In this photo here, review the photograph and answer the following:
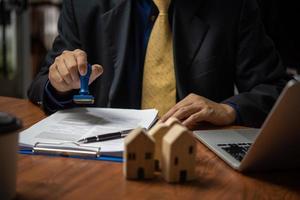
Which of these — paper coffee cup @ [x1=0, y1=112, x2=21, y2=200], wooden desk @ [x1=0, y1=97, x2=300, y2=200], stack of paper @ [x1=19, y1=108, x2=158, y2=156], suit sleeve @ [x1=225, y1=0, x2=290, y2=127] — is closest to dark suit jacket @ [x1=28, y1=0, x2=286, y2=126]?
suit sleeve @ [x1=225, y1=0, x2=290, y2=127]

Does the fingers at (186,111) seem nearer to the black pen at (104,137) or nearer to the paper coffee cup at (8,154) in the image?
the black pen at (104,137)

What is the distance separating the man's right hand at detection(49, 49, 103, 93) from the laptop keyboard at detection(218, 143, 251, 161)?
36 cm

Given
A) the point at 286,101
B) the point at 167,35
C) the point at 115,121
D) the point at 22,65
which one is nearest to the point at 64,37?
the point at 167,35

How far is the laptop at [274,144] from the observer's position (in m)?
0.64

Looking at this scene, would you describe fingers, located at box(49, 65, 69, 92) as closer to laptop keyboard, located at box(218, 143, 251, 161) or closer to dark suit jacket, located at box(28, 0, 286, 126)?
dark suit jacket, located at box(28, 0, 286, 126)

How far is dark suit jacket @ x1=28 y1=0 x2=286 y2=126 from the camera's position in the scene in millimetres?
1353

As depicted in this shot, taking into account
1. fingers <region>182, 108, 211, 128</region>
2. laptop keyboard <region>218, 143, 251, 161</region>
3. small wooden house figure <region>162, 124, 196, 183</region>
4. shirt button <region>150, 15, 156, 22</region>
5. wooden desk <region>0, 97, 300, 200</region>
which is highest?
shirt button <region>150, 15, 156, 22</region>

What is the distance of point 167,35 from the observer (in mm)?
1367

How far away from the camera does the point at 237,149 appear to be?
0.85 meters

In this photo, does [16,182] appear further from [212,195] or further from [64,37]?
[64,37]

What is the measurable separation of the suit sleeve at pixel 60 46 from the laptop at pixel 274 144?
495 millimetres

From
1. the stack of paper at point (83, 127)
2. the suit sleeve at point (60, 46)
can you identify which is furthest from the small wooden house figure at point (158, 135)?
the suit sleeve at point (60, 46)

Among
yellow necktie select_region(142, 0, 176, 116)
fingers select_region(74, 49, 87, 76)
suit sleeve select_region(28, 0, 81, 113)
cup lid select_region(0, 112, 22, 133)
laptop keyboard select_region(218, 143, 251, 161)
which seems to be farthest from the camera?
yellow necktie select_region(142, 0, 176, 116)

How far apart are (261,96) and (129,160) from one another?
620 millimetres
